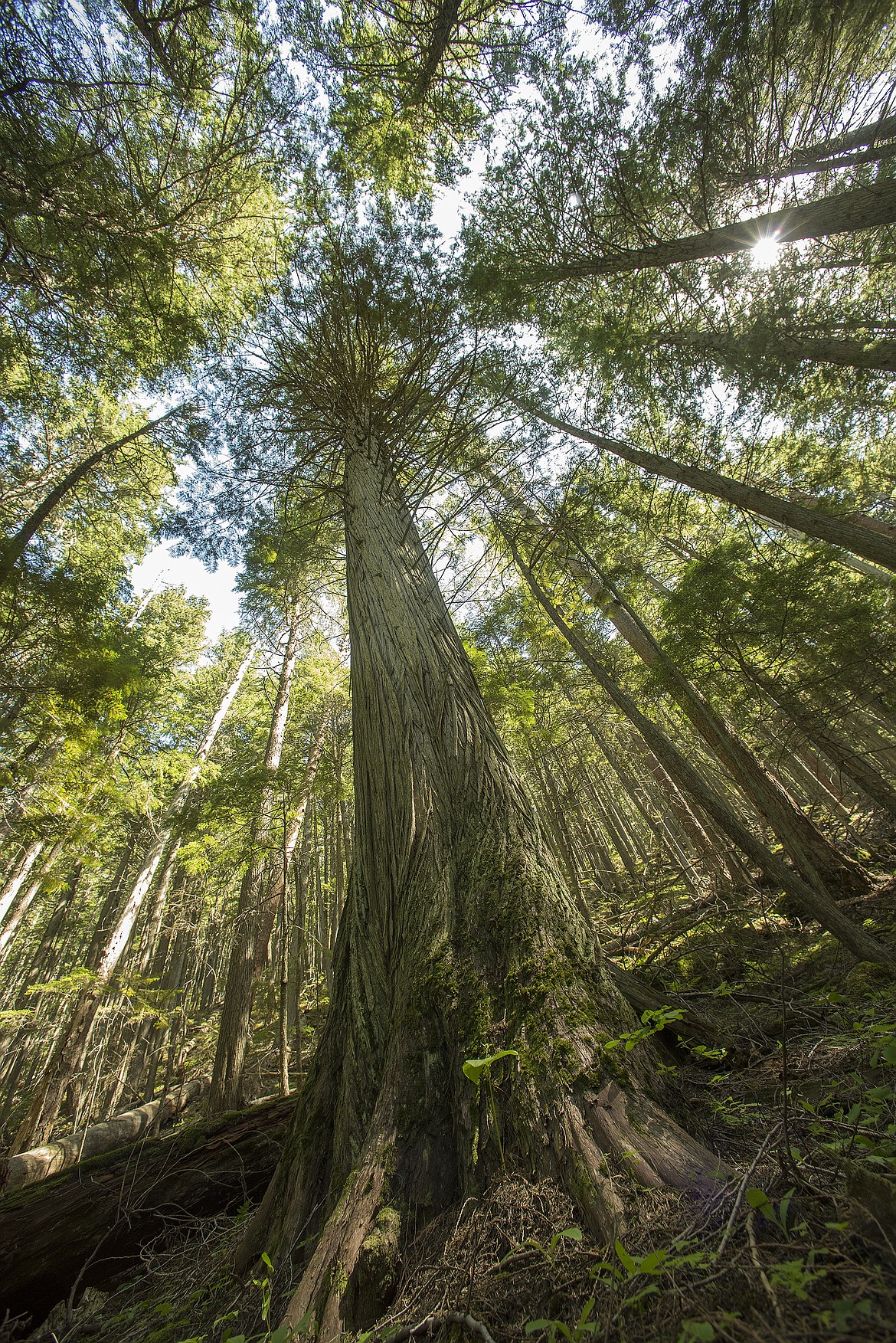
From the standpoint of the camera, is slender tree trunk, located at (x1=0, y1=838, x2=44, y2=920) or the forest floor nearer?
the forest floor

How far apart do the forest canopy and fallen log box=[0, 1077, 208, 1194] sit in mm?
49

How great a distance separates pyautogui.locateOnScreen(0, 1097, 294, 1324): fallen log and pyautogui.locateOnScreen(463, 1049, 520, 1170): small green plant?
228 centimetres

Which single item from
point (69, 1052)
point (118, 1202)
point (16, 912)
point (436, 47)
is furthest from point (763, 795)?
point (16, 912)

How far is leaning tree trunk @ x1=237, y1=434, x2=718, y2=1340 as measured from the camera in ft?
A: 4.03

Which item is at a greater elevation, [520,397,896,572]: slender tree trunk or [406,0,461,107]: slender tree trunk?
[406,0,461,107]: slender tree trunk

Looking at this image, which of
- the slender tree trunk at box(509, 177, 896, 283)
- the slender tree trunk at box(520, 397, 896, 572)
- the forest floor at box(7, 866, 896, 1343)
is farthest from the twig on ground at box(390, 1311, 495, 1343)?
the slender tree trunk at box(509, 177, 896, 283)

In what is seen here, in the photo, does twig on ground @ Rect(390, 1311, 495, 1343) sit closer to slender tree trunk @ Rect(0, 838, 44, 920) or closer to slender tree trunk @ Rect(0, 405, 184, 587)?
slender tree trunk @ Rect(0, 405, 184, 587)

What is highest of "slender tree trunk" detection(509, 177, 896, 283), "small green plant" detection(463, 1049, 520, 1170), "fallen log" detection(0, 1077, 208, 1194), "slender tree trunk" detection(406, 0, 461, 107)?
"slender tree trunk" detection(406, 0, 461, 107)

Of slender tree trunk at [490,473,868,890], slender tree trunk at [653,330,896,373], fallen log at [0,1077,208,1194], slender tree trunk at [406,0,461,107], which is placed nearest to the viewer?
fallen log at [0,1077,208,1194]

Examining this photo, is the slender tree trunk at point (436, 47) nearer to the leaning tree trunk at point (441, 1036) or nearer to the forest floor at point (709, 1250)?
the leaning tree trunk at point (441, 1036)

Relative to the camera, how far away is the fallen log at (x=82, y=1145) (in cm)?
405

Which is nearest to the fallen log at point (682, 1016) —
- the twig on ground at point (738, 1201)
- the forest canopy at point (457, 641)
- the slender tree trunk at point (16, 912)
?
the forest canopy at point (457, 641)

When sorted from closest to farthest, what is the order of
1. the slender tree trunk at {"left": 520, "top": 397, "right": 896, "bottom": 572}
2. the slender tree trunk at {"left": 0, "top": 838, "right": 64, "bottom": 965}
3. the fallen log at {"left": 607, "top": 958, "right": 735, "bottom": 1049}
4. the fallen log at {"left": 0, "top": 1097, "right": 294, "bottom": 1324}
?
the fallen log at {"left": 607, "top": 958, "right": 735, "bottom": 1049}
the fallen log at {"left": 0, "top": 1097, "right": 294, "bottom": 1324}
the slender tree trunk at {"left": 520, "top": 397, "right": 896, "bottom": 572}
the slender tree trunk at {"left": 0, "top": 838, "right": 64, "bottom": 965}

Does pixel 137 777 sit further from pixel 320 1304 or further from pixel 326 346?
pixel 320 1304
